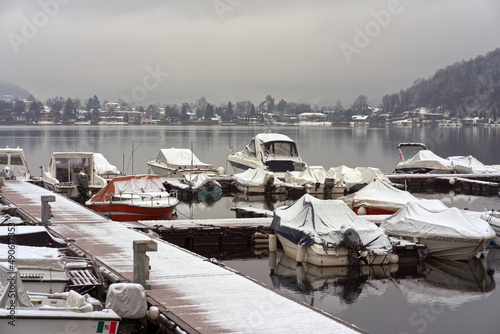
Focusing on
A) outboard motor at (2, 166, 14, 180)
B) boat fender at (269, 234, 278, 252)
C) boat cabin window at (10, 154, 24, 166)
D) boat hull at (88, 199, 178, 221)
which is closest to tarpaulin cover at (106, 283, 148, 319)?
boat fender at (269, 234, 278, 252)

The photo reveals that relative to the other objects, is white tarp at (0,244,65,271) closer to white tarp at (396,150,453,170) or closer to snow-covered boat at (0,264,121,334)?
snow-covered boat at (0,264,121,334)

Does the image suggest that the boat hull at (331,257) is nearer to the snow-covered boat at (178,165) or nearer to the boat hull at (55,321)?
the boat hull at (55,321)

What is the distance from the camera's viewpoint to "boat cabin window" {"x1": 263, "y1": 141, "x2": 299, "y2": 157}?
58125 mm

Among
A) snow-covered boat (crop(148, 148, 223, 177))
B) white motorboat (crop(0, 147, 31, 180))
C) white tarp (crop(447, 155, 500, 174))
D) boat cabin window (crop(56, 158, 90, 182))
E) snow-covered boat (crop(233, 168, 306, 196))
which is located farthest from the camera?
Answer: white tarp (crop(447, 155, 500, 174))

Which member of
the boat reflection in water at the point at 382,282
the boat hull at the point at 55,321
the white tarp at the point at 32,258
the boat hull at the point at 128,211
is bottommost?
the boat reflection in water at the point at 382,282

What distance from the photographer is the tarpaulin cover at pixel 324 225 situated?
24766 millimetres

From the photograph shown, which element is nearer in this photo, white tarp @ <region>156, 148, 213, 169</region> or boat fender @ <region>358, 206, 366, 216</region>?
boat fender @ <region>358, 206, 366, 216</region>

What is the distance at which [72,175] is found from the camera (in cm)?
4250

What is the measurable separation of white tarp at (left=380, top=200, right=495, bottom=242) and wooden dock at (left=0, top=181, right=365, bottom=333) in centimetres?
1090

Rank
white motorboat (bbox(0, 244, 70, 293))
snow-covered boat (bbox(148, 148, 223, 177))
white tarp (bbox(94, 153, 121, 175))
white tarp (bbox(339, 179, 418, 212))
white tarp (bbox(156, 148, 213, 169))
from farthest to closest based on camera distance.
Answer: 1. white tarp (bbox(156, 148, 213, 169))
2. snow-covered boat (bbox(148, 148, 223, 177))
3. white tarp (bbox(94, 153, 121, 175))
4. white tarp (bbox(339, 179, 418, 212))
5. white motorboat (bbox(0, 244, 70, 293))

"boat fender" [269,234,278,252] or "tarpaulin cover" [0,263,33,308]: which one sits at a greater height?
"tarpaulin cover" [0,263,33,308]

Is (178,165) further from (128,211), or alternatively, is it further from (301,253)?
(301,253)

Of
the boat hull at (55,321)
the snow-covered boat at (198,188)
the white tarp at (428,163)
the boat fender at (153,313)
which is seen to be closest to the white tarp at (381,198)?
the snow-covered boat at (198,188)

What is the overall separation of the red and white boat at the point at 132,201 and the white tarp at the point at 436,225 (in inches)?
433
